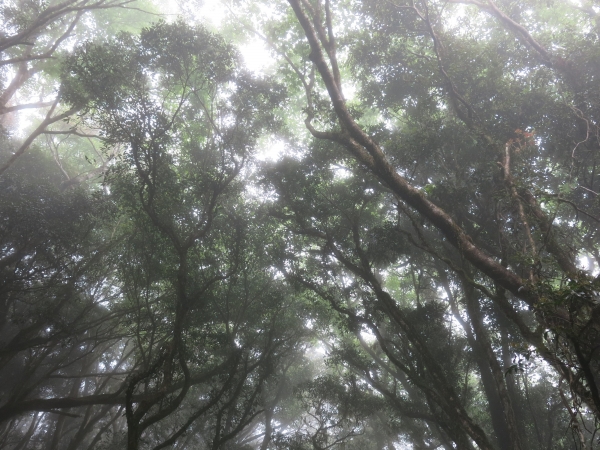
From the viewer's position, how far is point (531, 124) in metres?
10.7

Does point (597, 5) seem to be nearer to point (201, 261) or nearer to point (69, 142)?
point (201, 261)

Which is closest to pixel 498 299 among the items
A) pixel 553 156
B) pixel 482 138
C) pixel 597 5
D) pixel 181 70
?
pixel 482 138

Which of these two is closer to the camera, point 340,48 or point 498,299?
point 498,299

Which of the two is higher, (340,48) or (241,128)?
(340,48)

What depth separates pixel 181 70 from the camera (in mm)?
10555

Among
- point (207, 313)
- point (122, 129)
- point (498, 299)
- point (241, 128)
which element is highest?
point (241, 128)

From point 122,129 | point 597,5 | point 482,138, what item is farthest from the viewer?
point 597,5

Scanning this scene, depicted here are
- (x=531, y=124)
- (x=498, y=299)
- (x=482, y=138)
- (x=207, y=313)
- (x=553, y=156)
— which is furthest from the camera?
(x=553, y=156)

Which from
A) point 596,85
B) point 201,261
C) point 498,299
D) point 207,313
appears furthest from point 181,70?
point 596,85

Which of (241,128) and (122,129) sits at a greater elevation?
(241,128)

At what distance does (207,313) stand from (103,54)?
25.6ft

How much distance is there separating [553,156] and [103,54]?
1449cm

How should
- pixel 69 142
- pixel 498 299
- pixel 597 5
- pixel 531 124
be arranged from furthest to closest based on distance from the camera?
pixel 69 142
pixel 597 5
pixel 531 124
pixel 498 299

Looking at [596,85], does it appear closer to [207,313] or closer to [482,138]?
[482,138]
